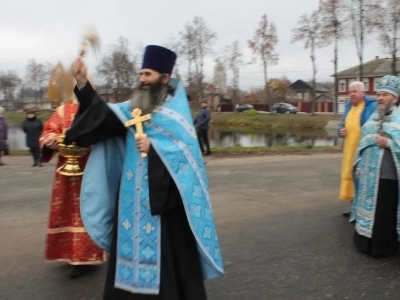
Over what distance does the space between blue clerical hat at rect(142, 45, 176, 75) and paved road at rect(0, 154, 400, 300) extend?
2.01 meters

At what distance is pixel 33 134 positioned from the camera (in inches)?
538

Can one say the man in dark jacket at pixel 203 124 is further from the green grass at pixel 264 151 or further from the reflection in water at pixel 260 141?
the reflection in water at pixel 260 141

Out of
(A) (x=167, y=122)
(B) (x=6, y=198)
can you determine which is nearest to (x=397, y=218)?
(A) (x=167, y=122)

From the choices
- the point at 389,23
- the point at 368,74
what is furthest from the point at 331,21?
the point at 368,74

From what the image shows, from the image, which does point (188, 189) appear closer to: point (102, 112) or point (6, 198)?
point (102, 112)

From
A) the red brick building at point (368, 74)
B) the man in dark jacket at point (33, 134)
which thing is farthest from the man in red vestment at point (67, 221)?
the red brick building at point (368, 74)

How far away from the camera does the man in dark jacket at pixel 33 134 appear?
13.6 metres

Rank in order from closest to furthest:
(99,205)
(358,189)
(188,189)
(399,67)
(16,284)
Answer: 1. (188,189)
2. (99,205)
3. (16,284)
4. (358,189)
5. (399,67)

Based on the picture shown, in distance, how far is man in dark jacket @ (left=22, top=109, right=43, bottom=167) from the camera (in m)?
13.6

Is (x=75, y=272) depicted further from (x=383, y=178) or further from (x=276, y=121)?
(x=276, y=121)

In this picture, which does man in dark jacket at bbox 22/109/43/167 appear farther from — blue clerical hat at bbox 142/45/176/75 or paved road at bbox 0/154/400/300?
blue clerical hat at bbox 142/45/176/75

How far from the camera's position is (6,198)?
28.4 ft

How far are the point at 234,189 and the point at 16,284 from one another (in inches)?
207

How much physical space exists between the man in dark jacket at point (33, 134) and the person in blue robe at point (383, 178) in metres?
10.4
